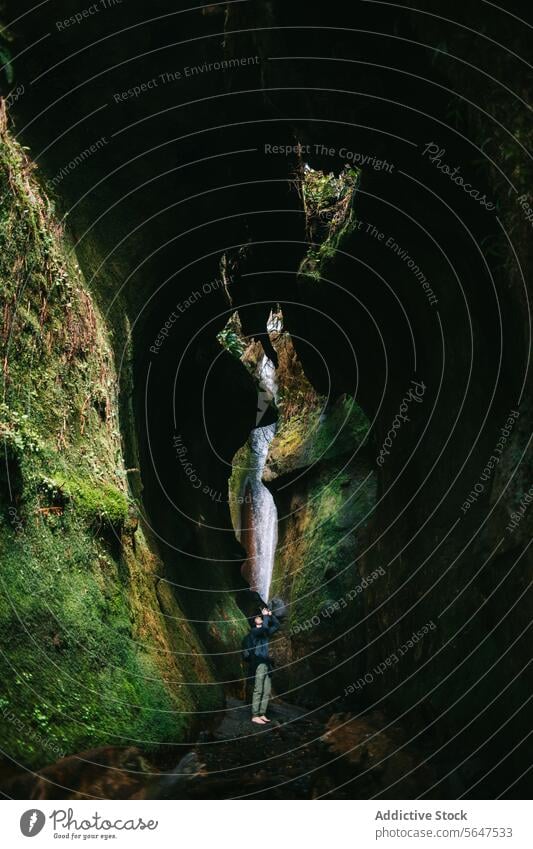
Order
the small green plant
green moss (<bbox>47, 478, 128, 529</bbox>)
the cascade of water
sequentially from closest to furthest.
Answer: green moss (<bbox>47, 478, 128, 529</bbox>)
the small green plant
the cascade of water

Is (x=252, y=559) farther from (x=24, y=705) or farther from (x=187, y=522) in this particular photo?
(x=24, y=705)

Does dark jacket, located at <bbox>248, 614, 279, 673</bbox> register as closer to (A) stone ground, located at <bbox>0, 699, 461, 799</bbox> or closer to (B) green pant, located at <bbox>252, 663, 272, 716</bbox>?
(B) green pant, located at <bbox>252, 663, 272, 716</bbox>

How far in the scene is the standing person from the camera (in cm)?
1070

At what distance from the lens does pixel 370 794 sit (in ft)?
22.6

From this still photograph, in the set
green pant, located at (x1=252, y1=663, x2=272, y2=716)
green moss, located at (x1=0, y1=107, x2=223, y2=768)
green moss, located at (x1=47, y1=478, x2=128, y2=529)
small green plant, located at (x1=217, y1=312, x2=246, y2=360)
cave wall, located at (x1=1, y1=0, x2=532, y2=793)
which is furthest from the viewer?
small green plant, located at (x1=217, y1=312, x2=246, y2=360)

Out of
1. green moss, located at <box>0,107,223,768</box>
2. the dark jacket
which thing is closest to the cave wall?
green moss, located at <box>0,107,223,768</box>

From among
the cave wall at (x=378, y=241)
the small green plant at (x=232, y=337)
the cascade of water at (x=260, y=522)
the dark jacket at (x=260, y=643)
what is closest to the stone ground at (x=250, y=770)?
the cave wall at (x=378, y=241)

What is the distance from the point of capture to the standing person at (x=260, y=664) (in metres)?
10.7

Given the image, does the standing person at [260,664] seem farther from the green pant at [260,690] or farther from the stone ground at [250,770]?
the stone ground at [250,770]

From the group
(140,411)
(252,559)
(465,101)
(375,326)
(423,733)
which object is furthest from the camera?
(252,559)

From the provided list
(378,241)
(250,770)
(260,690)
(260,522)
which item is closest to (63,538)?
(250,770)

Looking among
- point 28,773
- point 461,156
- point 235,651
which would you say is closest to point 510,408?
point 461,156

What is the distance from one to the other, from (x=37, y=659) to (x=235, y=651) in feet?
32.0

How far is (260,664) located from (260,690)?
437 millimetres
